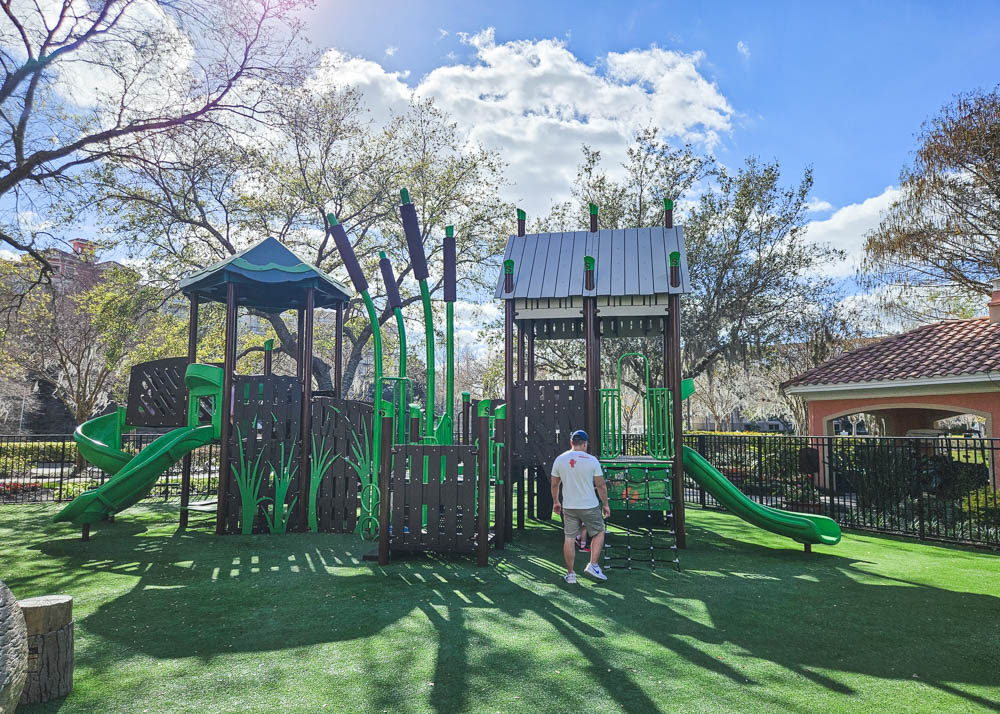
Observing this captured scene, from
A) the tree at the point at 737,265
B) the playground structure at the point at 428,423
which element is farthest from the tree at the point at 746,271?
the playground structure at the point at 428,423

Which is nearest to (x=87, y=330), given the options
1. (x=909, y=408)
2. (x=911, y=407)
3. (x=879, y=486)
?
(x=879, y=486)

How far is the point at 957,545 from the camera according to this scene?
977cm

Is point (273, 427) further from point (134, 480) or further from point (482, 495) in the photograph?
point (482, 495)

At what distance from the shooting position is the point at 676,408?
9.60 m

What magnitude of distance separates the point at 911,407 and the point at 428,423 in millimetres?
12709

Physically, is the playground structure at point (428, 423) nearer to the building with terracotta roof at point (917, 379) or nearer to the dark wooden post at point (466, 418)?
the dark wooden post at point (466, 418)

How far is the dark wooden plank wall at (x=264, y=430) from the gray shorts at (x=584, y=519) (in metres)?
5.31

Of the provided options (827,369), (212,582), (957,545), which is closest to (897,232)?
(827,369)

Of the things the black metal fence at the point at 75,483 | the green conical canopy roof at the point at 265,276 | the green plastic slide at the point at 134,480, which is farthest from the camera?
the black metal fence at the point at 75,483

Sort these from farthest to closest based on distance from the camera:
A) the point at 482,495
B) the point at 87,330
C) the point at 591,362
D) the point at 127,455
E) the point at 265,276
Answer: the point at 87,330 → the point at 127,455 → the point at 265,276 → the point at 591,362 → the point at 482,495

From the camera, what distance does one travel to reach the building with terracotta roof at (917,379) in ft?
46.3

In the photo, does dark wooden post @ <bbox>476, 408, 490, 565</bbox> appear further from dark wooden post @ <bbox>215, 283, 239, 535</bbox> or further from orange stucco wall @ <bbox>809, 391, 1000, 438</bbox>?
orange stucco wall @ <bbox>809, 391, 1000, 438</bbox>

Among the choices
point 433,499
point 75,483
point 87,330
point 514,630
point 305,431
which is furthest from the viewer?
point 87,330

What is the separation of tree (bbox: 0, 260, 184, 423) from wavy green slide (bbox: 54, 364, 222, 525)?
18.6 feet
